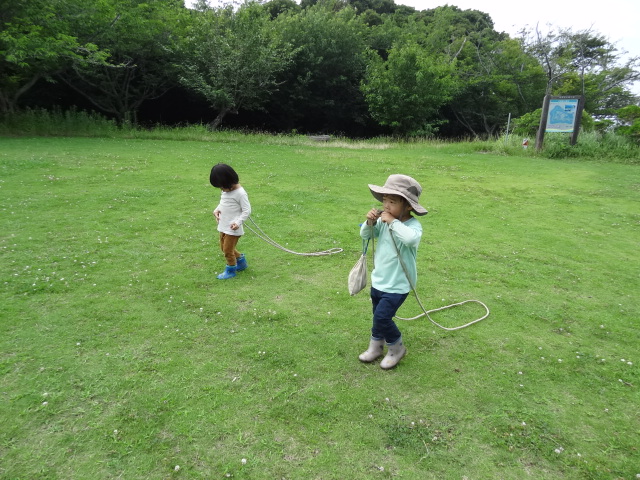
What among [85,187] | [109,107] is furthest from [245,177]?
[109,107]

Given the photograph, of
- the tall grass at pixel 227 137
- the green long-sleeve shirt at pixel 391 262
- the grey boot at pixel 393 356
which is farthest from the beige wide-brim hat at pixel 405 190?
the tall grass at pixel 227 137

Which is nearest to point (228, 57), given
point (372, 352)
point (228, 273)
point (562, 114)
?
point (562, 114)

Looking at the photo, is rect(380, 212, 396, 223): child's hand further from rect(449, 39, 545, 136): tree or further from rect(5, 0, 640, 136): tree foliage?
rect(449, 39, 545, 136): tree

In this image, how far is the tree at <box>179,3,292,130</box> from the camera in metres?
24.6

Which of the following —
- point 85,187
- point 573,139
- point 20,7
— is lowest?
point 85,187

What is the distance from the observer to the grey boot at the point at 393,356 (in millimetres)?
4039

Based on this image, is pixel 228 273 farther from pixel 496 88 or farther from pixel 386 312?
pixel 496 88

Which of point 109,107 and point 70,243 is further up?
point 109,107

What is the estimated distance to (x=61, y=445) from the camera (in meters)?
3.04

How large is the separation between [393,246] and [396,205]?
38 cm

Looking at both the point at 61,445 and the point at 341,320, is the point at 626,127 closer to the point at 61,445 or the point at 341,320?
the point at 341,320

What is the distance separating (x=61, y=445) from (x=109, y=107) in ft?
89.4

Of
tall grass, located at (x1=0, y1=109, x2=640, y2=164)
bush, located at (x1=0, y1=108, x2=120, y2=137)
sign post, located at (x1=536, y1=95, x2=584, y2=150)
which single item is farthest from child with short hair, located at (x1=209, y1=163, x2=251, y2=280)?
sign post, located at (x1=536, y1=95, x2=584, y2=150)

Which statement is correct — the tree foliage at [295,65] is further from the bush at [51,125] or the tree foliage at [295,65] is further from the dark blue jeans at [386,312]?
the dark blue jeans at [386,312]
